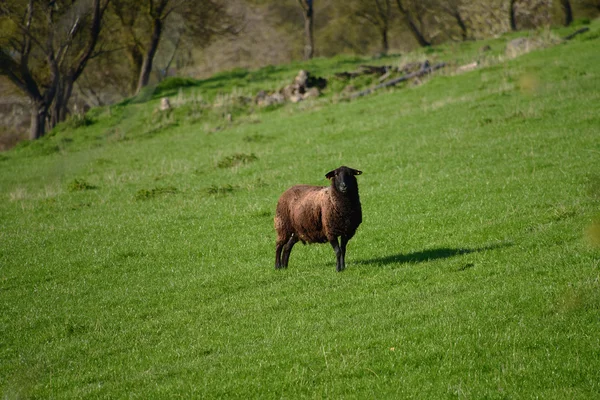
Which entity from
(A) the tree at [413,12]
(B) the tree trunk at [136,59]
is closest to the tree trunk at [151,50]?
(B) the tree trunk at [136,59]

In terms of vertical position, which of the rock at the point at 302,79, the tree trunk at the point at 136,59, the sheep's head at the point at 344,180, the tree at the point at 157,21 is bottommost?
the sheep's head at the point at 344,180

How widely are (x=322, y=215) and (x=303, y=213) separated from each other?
562 millimetres

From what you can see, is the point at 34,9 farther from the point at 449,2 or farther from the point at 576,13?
the point at 576,13

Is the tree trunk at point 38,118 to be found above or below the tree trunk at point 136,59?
below

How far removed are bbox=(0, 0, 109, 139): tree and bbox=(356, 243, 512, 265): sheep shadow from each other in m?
37.6

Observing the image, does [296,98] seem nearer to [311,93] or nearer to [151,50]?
[311,93]

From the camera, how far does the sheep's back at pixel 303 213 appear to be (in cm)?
1523

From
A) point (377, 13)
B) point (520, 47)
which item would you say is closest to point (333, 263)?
point (520, 47)

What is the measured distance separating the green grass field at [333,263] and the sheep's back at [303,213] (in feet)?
2.65

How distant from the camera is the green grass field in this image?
32.7 ft

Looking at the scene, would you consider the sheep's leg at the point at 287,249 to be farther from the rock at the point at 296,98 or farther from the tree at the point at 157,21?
the tree at the point at 157,21

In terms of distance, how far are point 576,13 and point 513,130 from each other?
186 ft

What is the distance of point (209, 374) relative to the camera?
10.2 metres

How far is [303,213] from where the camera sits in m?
15.4
